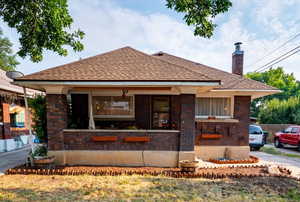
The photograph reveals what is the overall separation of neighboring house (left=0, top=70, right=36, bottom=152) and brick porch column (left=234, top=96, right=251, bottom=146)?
413 inches

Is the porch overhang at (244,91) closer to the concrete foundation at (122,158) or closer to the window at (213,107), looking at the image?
the window at (213,107)

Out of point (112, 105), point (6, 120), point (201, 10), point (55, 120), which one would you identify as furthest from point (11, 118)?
point (201, 10)

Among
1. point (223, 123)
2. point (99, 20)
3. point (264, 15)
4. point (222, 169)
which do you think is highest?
point (264, 15)

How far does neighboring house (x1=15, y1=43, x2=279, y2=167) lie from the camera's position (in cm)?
502

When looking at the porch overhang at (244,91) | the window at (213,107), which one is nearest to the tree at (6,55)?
the window at (213,107)

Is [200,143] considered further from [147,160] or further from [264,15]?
[264,15]

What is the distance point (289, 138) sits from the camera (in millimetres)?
10320

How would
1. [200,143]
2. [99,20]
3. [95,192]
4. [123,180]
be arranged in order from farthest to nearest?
[99,20] → [200,143] → [123,180] → [95,192]

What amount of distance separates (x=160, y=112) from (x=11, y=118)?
27.7 ft

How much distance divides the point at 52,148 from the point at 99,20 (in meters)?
5.74

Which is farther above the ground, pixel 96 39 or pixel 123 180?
pixel 96 39

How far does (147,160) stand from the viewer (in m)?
5.33

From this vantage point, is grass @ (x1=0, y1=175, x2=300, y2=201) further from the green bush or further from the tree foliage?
the tree foliage

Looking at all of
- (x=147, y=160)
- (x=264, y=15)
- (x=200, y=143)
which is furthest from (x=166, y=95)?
(x=264, y=15)
